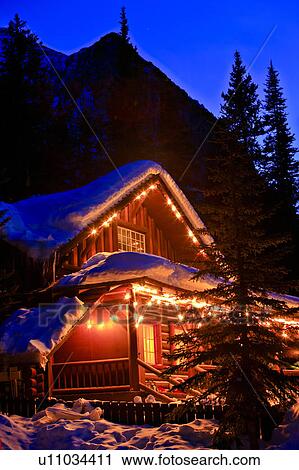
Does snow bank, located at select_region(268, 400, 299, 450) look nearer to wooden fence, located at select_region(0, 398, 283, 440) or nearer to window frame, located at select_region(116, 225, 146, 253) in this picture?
wooden fence, located at select_region(0, 398, 283, 440)

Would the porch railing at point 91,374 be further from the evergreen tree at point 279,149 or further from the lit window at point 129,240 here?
the evergreen tree at point 279,149

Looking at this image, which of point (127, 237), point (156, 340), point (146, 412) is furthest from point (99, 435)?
point (127, 237)

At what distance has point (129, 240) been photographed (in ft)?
73.5

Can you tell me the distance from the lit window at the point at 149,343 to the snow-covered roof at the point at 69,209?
450 cm

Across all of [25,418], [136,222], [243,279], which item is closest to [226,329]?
[243,279]

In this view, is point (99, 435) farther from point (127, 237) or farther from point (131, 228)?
point (131, 228)

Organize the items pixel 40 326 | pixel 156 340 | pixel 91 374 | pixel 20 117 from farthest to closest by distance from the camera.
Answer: pixel 20 117 → pixel 156 340 → pixel 91 374 → pixel 40 326

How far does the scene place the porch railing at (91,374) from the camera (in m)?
16.3

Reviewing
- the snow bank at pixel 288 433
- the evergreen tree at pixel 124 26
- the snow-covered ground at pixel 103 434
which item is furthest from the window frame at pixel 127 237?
the evergreen tree at pixel 124 26

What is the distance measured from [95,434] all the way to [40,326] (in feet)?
17.9

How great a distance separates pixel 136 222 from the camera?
75.4ft

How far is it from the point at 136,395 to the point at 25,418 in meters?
3.69

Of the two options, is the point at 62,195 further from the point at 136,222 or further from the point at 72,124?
the point at 72,124

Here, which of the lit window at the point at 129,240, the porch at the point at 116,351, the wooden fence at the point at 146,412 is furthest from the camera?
the lit window at the point at 129,240
